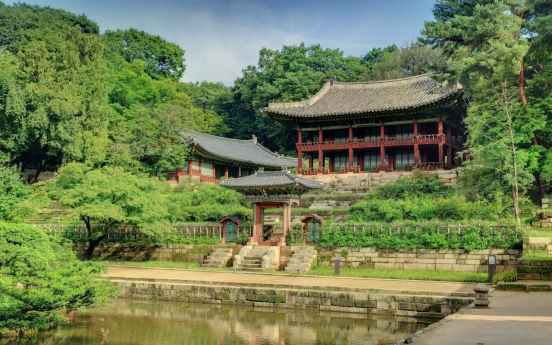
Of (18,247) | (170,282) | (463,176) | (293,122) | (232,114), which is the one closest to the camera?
(18,247)

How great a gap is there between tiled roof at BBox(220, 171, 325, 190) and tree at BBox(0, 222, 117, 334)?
13.4m

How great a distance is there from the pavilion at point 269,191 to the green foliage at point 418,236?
8.86ft

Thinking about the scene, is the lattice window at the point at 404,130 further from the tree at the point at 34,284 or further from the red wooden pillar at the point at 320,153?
the tree at the point at 34,284

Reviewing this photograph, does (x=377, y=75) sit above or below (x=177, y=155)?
above

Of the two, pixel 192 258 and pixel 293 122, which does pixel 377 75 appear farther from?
pixel 192 258

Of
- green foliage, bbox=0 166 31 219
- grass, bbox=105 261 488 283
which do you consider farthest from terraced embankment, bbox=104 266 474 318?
green foliage, bbox=0 166 31 219

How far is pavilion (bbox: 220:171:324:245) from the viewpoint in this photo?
94.6 feet

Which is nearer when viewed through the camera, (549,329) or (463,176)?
(549,329)

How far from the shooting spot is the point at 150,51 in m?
69.8

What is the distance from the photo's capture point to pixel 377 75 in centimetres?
6303

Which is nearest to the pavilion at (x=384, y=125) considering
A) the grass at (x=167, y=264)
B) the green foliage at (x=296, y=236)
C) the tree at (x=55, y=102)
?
the tree at (x=55, y=102)

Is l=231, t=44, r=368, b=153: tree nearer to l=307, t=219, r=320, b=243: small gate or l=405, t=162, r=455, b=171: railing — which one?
l=405, t=162, r=455, b=171: railing

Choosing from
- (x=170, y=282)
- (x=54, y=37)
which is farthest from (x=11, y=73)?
(x=170, y=282)

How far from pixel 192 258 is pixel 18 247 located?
14.5 m
